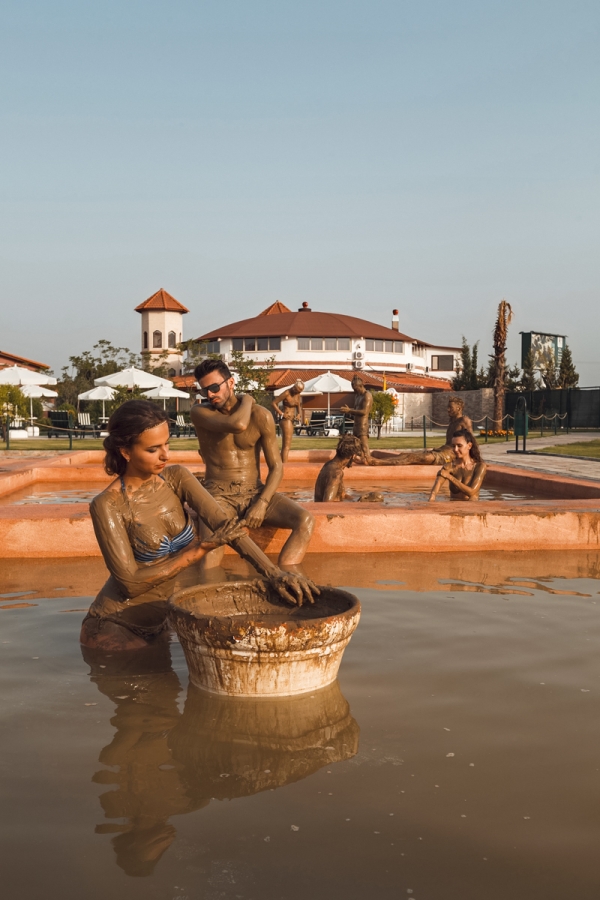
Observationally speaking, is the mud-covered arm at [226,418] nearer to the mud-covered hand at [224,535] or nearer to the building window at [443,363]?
the mud-covered hand at [224,535]

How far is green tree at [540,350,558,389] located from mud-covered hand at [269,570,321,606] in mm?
44349

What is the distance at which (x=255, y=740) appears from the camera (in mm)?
3088

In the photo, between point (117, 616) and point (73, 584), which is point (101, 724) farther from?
point (73, 584)

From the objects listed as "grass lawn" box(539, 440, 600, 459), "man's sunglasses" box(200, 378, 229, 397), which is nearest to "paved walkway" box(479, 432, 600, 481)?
"grass lawn" box(539, 440, 600, 459)

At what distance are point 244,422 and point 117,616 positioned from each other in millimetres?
1960

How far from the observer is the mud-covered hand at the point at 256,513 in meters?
5.43

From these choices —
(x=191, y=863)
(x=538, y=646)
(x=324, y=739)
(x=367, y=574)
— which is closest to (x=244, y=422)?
(x=367, y=574)

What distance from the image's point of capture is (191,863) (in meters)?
2.25

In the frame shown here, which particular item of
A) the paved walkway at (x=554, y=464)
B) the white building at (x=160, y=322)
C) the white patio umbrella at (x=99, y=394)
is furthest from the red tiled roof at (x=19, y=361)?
the paved walkway at (x=554, y=464)

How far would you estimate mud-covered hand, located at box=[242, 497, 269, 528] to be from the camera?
543cm

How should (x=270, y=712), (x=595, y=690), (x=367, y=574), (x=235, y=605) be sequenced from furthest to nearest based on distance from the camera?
1. (x=367, y=574)
2. (x=235, y=605)
3. (x=595, y=690)
4. (x=270, y=712)

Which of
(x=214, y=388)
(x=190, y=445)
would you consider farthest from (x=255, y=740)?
(x=190, y=445)

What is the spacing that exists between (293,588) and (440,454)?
732 centimetres

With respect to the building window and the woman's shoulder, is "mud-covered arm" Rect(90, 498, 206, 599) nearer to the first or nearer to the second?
the woman's shoulder
